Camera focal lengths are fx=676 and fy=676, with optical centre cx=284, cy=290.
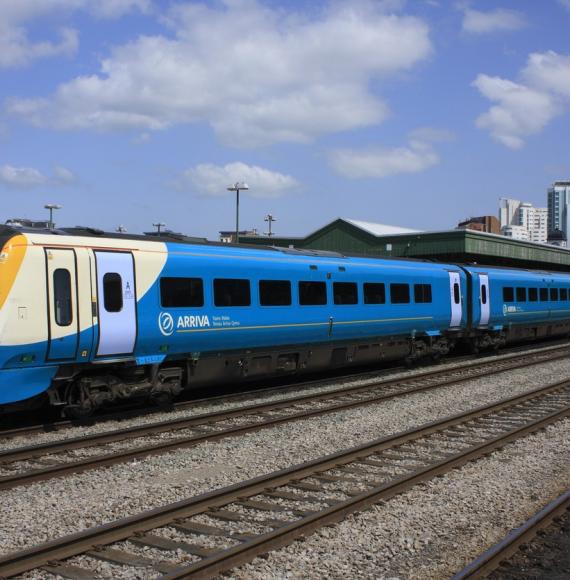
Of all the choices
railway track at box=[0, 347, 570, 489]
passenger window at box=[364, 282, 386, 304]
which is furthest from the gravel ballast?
passenger window at box=[364, 282, 386, 304]

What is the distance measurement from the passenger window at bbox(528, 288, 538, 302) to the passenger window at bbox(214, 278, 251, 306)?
15819 mm

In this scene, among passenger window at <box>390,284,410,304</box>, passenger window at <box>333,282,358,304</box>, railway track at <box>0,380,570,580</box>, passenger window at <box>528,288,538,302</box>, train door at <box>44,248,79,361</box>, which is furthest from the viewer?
passenger window at <box>528,288,538,302</box>

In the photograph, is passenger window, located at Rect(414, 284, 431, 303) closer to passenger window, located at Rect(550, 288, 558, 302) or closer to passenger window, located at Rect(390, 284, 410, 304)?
passenger window, located at Rect(390, 284, 410, 304)

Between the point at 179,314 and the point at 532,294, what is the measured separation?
18.0m

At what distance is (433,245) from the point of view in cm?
4147

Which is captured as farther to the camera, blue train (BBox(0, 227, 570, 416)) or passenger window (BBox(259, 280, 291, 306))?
passenger window (BBox(259, 280, 291, 306))

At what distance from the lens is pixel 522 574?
5.46m

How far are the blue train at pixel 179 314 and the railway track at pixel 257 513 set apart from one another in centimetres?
410

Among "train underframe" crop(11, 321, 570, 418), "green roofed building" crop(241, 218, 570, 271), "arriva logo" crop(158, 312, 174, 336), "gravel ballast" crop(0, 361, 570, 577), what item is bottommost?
"gravel ballast" crop(0, 361, 570, 577)

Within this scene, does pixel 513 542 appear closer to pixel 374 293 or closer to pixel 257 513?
pixel 257 513

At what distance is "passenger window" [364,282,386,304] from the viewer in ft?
54.1

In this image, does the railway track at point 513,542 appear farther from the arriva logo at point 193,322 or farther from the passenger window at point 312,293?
the passenger window at point 312,293

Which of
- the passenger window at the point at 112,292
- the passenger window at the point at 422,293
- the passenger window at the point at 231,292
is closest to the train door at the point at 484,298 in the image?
the passenger window at the point at 422,293

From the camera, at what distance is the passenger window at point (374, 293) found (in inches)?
650
